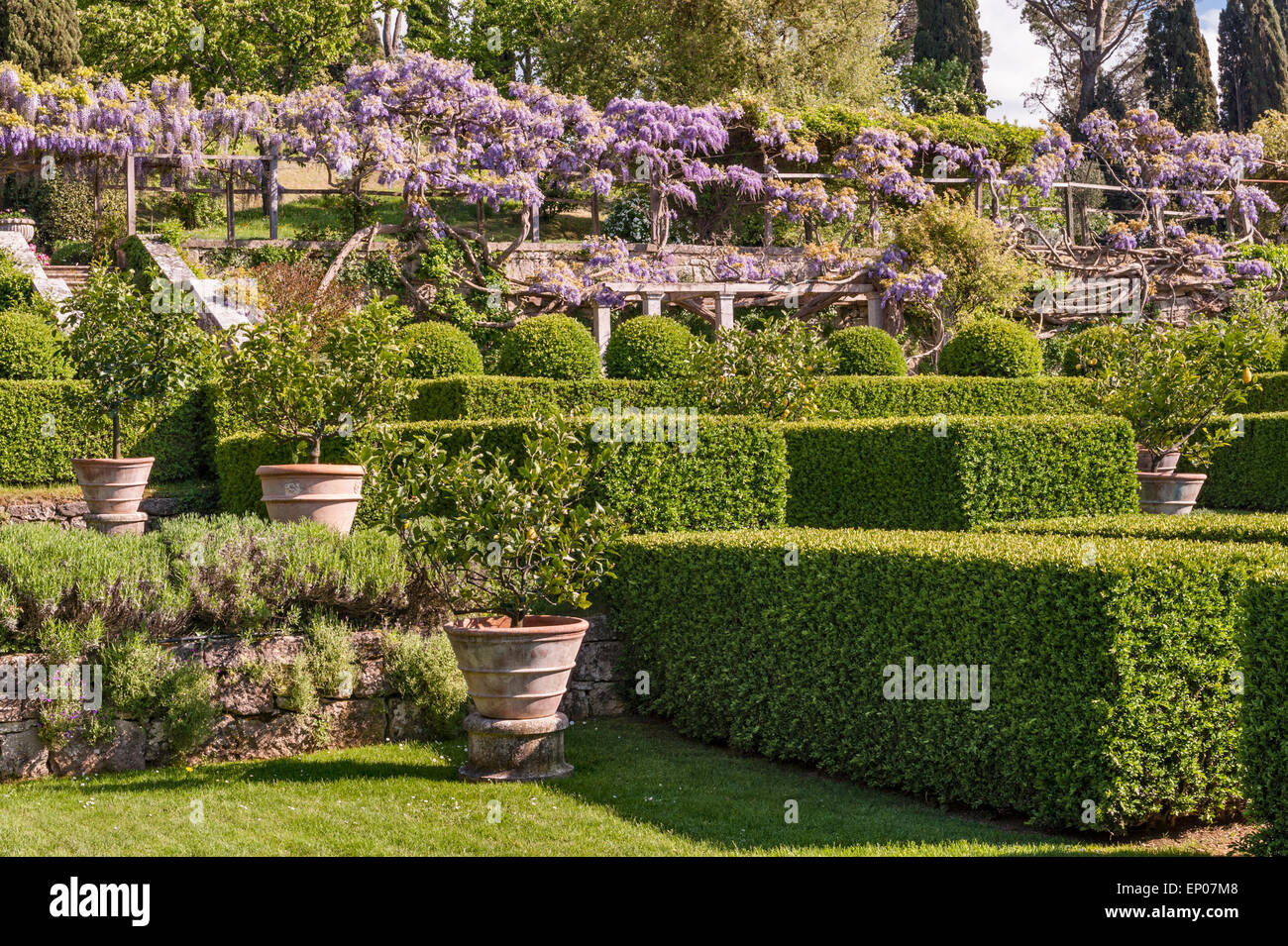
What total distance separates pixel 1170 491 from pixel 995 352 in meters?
5.60

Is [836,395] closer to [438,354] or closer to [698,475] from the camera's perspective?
[438,354]

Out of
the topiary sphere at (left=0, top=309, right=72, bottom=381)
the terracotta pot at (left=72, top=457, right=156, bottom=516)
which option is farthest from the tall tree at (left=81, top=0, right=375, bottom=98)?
the terracotta pot at (left=72, top=457, right=156, bottom=516)

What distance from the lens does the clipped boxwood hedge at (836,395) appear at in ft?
45.3

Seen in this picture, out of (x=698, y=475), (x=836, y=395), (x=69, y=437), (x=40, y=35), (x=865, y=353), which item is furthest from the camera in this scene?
(x=40, y=35)

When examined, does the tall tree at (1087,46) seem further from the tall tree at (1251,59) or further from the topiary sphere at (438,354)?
the topiary sphere at (438,354)

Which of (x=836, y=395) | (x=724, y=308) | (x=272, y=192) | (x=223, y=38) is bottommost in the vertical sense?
(x=836, y=395)

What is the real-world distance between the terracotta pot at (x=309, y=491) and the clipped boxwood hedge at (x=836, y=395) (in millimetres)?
3234

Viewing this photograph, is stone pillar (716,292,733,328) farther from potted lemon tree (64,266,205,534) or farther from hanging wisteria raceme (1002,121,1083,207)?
potted lemon tree (64,266,205,534)

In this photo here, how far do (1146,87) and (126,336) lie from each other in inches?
1454

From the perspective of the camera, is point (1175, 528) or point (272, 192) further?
point (272, 192)

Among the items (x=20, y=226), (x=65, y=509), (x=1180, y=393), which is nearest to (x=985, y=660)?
(x=1180, y=393)

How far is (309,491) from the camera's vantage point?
31.3 ft

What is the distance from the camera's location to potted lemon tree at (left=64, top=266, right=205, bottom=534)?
37.9 feet

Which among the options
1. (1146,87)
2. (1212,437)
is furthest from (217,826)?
(1146,87)
